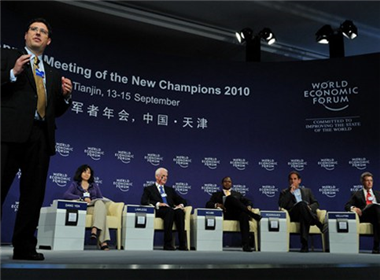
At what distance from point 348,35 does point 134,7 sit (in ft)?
12.3

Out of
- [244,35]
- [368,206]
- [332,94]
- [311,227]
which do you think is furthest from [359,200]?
[244,35]

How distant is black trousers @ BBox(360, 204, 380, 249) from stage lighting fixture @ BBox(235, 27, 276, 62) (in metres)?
3.54

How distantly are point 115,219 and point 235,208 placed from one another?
1.65 meters

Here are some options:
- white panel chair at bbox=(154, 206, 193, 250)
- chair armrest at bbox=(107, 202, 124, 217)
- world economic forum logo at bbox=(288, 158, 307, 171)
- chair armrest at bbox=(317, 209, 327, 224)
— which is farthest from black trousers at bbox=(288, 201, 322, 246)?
chair armrest at bbox=(107, 202, 124, 217)

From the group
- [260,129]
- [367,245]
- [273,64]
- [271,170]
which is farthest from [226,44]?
[367,245]

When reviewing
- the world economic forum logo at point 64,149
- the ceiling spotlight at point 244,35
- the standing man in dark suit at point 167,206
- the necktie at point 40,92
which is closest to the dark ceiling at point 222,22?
the ceiling spotlight at point 244,35

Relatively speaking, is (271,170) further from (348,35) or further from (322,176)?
(348,35)

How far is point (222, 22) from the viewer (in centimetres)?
798

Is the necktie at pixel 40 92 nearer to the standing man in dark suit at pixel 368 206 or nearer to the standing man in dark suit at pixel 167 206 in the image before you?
the standing man in dark suit at pixel 167 206

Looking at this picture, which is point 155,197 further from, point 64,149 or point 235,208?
point 64,149

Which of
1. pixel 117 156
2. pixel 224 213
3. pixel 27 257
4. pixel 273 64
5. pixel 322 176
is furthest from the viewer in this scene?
pixel 273 64

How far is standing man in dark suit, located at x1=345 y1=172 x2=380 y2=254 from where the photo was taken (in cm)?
564

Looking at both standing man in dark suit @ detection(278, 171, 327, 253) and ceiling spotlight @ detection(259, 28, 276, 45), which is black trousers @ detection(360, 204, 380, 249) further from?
ceiling spotlight @ detection(259, 28, 276, 45)

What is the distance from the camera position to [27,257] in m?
2.46
